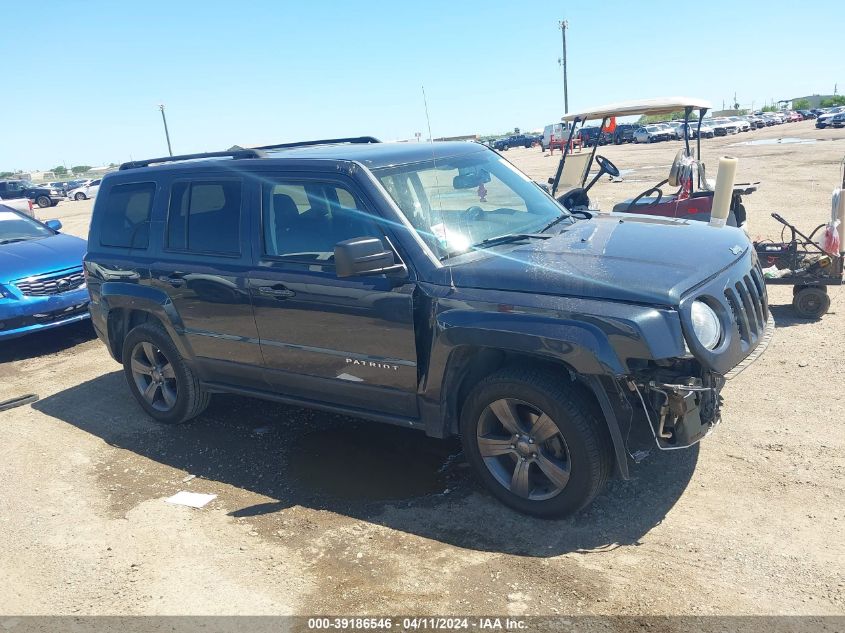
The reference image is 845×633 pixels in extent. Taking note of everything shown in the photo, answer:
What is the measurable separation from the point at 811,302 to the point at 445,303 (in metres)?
4.82

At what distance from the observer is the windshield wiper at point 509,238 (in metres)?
4.27

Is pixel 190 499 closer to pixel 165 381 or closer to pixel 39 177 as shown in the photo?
pixel 165 381

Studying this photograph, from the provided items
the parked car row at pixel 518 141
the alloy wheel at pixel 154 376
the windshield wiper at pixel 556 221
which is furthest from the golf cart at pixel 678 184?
the parked car row at pixel 518 141

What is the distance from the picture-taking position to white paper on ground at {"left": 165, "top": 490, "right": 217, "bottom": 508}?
4.50 metres

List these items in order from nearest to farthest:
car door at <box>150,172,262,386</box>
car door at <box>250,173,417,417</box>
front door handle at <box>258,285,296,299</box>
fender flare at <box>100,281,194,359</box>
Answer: car door at <box>250,173,417,417</box>, front door handle at <box>258,285,296,299</box>, car door at <box>150,172,262,386</box>, fender flare at <box>100,281,194,359</box>

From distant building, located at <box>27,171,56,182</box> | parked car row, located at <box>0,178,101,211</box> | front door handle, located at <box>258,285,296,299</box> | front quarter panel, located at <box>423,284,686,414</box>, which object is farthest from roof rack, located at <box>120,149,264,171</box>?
distant building, located at <box>27,171,56,182</box>

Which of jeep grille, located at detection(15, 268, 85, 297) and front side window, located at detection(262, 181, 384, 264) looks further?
jeep grille, located at detection(15, 268, 85, 297)

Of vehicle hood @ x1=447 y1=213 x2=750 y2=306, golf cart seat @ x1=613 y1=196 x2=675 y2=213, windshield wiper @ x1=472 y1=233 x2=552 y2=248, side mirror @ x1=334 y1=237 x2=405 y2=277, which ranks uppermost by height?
side mirror @ x1=334 y1=237 x2=405 y2=277

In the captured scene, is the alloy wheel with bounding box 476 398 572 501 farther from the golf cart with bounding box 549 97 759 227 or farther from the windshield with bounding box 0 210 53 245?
the windshield with bounding box 0 210 53 245

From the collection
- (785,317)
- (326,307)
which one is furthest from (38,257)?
(785,317)

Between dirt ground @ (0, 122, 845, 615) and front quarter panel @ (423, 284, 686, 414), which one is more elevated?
front quarter panel @ (423, 284, 686, 414)

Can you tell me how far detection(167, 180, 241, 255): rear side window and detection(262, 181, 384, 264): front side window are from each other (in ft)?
0.97

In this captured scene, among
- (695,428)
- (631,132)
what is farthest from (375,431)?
(631,132)

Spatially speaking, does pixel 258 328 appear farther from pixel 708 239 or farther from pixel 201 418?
pixel 708 239
